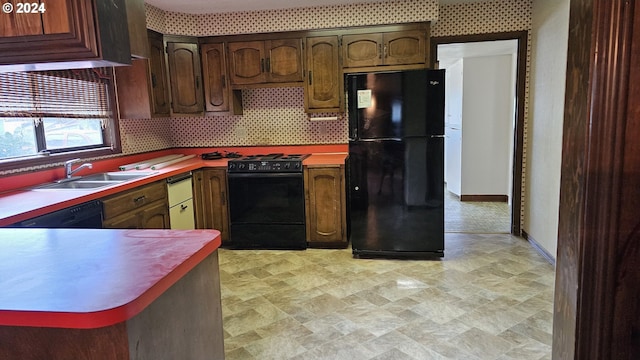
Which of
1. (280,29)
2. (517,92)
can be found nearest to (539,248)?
(517,92)

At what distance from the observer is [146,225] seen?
3.12 metres

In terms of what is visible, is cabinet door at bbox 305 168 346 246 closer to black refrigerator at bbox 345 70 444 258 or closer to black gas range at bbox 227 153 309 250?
black gas range at bbox 227 153 309 250

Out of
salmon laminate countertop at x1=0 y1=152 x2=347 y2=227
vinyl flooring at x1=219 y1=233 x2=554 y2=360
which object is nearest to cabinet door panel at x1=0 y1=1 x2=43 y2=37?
salmon laminate countertop at x1=0 y1=152 x2=347 y2=227

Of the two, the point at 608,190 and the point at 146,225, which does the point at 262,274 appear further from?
the point at 608,190

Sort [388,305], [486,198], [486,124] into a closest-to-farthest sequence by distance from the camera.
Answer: [388,305]
[486,124]
[486,198]

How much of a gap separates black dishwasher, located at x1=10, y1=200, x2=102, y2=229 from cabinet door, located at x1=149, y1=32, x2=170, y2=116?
142 centimetres

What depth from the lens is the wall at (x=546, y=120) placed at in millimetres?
3184

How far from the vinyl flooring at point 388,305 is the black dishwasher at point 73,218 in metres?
1.02

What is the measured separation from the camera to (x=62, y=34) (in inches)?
44.4

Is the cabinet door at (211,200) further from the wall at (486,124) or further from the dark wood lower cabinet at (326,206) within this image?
the wall at (486,124)

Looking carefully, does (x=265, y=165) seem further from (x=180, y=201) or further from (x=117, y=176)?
(x=117, y=176)

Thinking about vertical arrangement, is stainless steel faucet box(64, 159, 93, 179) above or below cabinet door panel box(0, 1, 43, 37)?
below

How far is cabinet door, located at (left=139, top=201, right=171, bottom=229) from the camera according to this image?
3074 mm

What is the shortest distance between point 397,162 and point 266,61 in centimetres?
168
